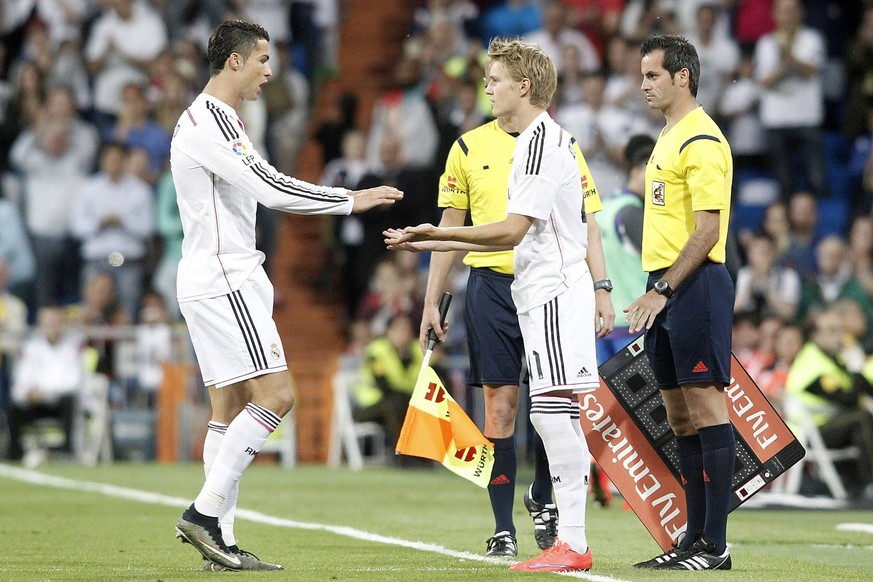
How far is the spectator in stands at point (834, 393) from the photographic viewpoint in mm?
13797

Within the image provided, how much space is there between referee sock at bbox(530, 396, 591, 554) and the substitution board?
3.51 ft

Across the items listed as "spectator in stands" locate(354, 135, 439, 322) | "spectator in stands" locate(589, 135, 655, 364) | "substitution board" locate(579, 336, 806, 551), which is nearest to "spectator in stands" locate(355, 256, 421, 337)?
"spectator in stands" locate(354, 135, 439, 322)

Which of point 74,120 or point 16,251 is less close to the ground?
point 74,120

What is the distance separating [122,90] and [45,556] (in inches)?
495

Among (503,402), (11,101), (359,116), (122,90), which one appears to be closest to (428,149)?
(359,116)

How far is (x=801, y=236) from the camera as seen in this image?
17.2 m

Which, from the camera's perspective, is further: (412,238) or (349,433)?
(349,433)

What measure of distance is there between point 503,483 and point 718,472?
1.32 m

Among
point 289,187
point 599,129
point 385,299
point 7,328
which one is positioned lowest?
point 7,328

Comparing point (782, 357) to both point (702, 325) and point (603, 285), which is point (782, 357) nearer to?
point (603, 285)

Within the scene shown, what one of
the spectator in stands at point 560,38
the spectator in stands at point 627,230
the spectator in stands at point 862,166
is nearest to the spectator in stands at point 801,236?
the spectator in stands at point 862,166

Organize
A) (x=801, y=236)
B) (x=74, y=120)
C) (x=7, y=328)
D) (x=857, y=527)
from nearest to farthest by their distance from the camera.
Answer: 1. (x=857, y=527)
2. (x=801, y=236)
3. (x=7, y=328)
4. (x=74, y=120)

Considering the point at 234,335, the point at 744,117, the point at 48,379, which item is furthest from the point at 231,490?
the point at 744,117

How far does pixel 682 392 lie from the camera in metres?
7.77
